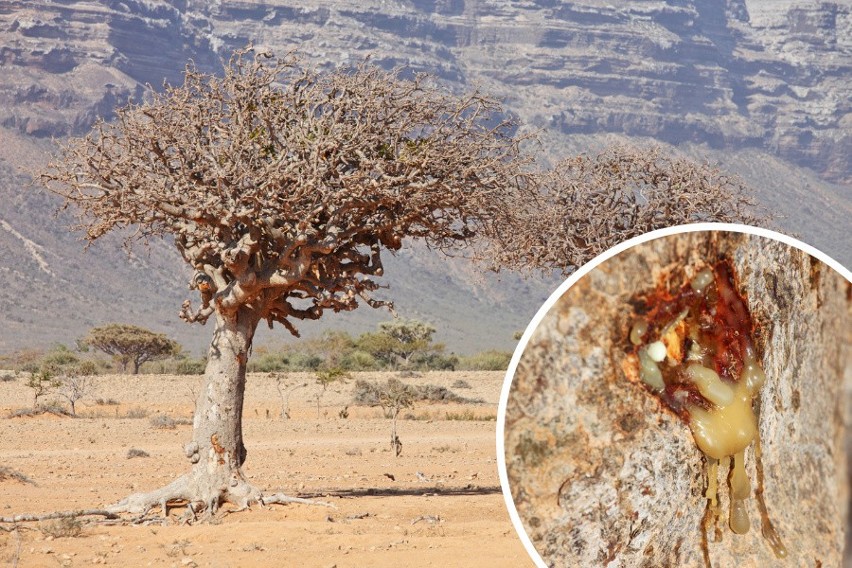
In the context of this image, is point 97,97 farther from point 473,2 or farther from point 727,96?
point 727,96

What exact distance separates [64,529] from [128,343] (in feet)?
146

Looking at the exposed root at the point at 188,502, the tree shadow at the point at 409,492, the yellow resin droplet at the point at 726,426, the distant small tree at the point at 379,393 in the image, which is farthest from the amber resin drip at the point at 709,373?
the distant small tree at the point at 379,393

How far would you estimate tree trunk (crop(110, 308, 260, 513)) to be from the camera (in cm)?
1217

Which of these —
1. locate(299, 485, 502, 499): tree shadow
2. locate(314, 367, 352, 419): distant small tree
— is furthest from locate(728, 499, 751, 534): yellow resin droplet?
locate(314, 367, 352, 419): distant small tree

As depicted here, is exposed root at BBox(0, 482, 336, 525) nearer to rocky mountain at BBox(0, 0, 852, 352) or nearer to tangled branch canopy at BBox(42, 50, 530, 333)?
tangled branch canopy at BBox(42, 50, 530, 333)

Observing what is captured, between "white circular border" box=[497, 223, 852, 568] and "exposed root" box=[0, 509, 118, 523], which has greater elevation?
"white circular border" box=[497, 223, 852, 568]

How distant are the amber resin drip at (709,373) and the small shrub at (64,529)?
8.39 m

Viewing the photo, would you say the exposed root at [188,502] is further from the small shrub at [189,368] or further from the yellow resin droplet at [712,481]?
the small shrub at [189,368]

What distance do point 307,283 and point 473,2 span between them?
534 ft

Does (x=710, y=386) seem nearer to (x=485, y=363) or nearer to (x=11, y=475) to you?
(x=11, y=475)

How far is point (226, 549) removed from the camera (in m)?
10.1

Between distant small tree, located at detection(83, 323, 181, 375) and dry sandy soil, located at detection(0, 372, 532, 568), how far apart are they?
644 inches

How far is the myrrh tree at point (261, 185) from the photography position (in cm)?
1167

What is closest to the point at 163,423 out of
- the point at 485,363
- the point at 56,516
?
the point at 56,516
